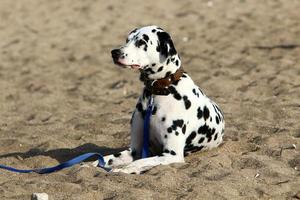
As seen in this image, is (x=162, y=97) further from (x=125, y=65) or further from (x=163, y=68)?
(x=125, y=65)

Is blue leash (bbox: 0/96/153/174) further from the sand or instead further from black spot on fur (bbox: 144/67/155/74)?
black spot on fur (bbox: 144/67/155/74)

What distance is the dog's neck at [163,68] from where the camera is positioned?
21.3 feet

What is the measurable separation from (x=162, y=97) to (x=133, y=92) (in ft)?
13.6

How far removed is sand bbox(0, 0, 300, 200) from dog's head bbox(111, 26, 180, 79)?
951mm

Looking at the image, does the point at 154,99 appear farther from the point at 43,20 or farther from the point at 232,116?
the point at 43,20

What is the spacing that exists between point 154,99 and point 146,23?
353 inches

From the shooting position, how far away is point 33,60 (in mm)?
13117

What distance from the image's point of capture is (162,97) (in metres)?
6.52

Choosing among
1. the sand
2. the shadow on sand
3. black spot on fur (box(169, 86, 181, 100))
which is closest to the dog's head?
black spot on fur (box(169, 86, 181, 100))

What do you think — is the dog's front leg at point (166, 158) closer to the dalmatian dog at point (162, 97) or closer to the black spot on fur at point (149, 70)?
the dalmatian dog at point (162, 97)

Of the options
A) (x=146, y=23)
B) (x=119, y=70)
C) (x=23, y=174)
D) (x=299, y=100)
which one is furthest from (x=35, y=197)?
(x=146, y=23)

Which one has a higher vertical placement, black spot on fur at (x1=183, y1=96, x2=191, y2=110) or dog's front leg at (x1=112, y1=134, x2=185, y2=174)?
black spot on fur at (x1=183, y1=96, x2=191, y2=110)

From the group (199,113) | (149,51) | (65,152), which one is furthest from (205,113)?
(65,152)

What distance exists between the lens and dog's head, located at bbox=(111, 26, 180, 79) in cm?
642
